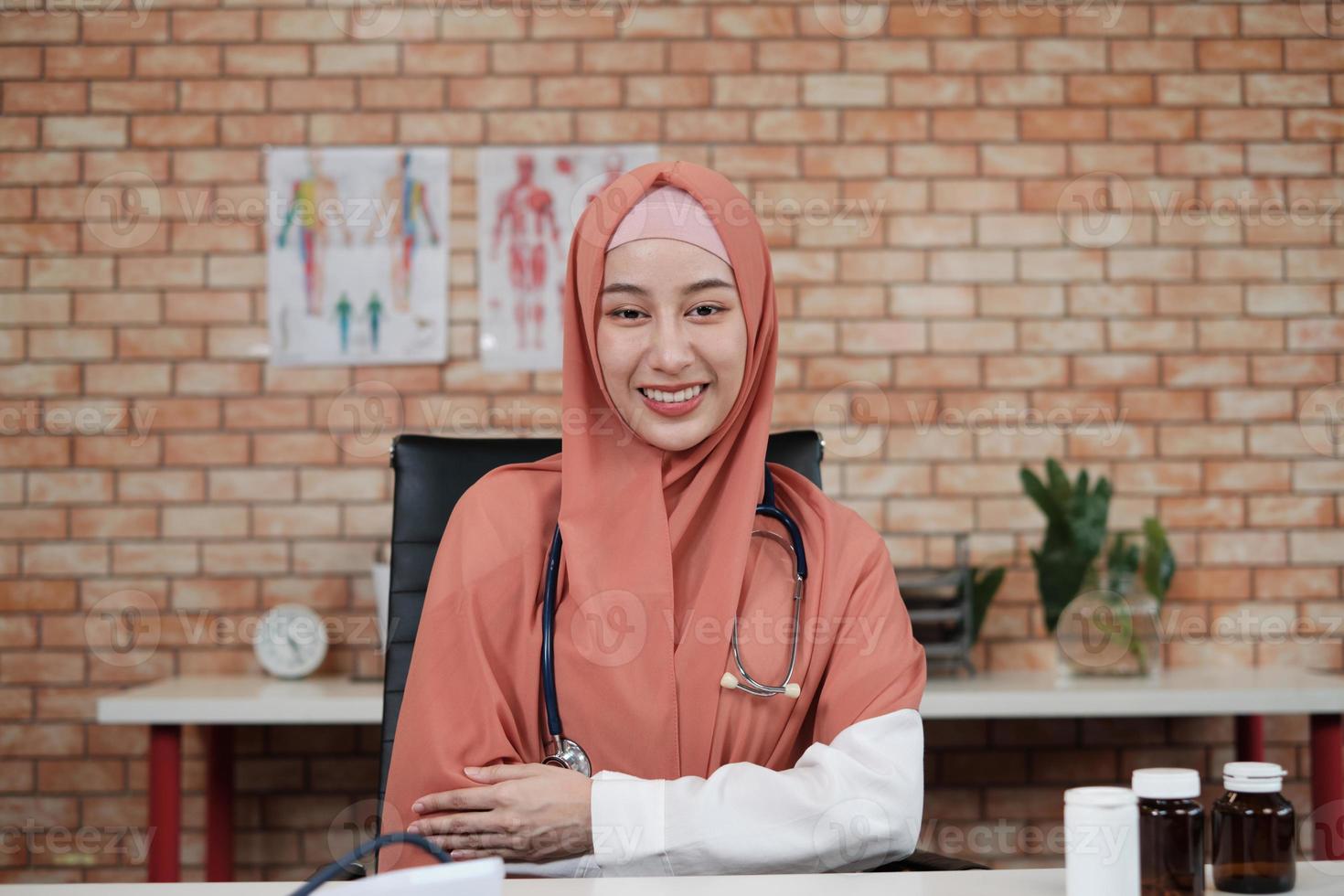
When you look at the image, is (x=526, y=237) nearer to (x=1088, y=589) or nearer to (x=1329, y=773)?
(x=1088, y=589)

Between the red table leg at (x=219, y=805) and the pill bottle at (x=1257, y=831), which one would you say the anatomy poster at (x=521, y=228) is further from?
the pill bottle at (x=1257, y=831)

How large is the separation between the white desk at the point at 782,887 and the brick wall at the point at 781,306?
169cm

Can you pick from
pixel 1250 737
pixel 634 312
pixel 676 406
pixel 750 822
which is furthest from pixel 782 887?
pixel 1250 737

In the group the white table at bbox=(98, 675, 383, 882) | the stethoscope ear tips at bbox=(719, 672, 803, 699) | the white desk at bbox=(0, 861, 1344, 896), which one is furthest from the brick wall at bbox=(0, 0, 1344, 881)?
the white desk at bbox=(0, 861, 1344, 896)

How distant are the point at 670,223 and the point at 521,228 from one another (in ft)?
4.49

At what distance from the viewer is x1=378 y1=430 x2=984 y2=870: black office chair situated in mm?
1686

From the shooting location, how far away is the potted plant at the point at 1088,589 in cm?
254

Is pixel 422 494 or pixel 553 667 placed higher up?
pixel 422 494

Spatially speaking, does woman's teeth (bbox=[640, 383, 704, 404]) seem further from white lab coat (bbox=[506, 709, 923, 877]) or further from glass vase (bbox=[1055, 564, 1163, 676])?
glass vase (bbox=[1055, 564, 1163, 676])

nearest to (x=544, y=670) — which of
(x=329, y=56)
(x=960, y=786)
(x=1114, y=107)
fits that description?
(x=960, y=786)

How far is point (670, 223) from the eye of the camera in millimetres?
1494

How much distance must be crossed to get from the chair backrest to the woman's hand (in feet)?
1.08

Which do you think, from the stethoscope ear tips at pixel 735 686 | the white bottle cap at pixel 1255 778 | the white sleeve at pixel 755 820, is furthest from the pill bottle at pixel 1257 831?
the stethoscope ear tips at pixel 735 686

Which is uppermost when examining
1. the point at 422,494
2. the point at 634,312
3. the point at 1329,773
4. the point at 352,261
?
the point at 352,261
